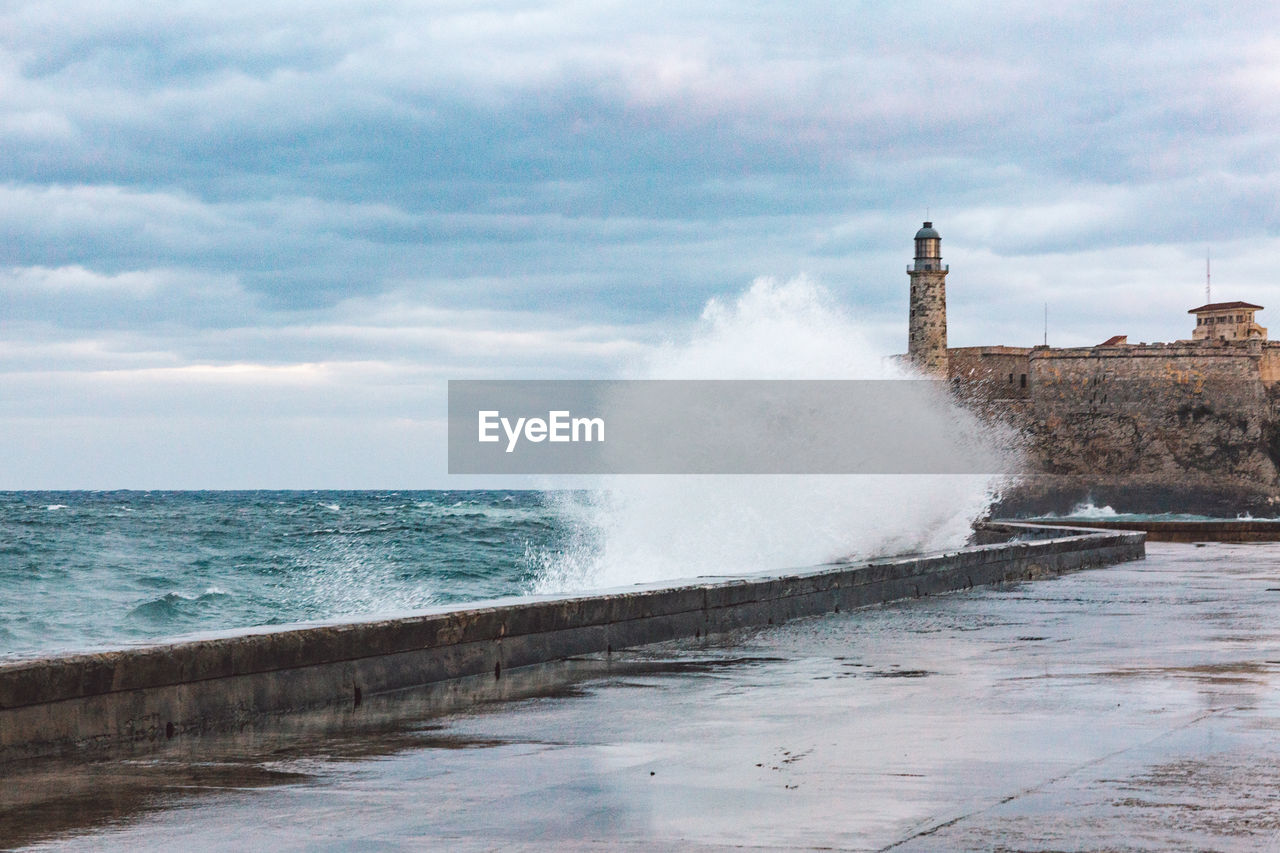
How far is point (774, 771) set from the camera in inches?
184

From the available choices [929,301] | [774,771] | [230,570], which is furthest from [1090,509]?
[774,771]

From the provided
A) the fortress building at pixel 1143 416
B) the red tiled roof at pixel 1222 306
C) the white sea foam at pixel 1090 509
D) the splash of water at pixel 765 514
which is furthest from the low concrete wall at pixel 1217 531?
the red tiled roof at pixel 1222 306

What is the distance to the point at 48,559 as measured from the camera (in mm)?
35031

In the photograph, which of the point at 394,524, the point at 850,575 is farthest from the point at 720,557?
the point at 394,524

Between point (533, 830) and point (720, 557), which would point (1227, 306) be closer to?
point (720, 557)

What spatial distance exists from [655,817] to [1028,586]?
1062cm

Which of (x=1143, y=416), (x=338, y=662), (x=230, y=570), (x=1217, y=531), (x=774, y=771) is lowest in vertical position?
(x=230, y=570)

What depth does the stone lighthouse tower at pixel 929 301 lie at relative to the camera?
63.8m

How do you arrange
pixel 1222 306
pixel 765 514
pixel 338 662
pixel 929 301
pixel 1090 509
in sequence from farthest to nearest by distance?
pixel 1222 306
pixel 1090 509
pixel 929 301
pixel 765 514
pixel 338 662

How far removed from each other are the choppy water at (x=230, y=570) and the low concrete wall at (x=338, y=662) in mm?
5763

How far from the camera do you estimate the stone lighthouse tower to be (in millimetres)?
63844

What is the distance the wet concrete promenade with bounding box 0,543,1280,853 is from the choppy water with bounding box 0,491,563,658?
827 centimetres

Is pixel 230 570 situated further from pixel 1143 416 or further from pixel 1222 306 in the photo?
pixel 1222 306

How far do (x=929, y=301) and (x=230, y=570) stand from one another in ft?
124
